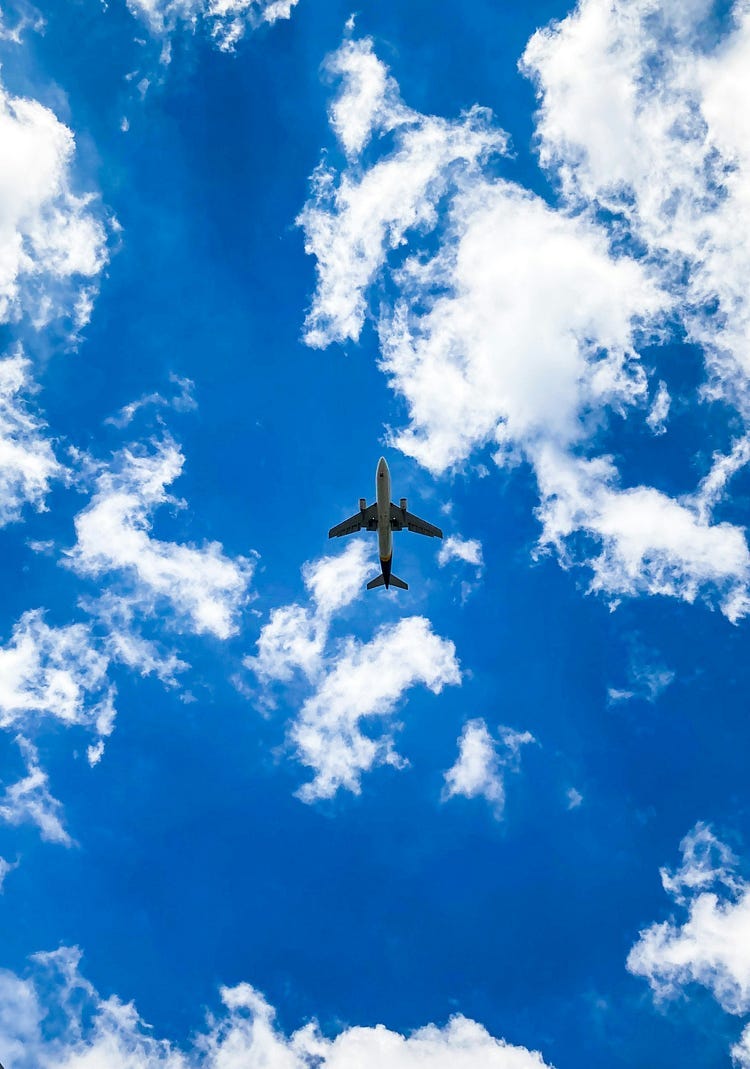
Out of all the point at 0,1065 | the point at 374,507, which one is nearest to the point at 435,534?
the point at 374,507

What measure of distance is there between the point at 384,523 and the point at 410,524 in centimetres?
1048

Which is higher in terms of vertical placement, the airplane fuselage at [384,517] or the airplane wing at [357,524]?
the airplane wing at [357,524]

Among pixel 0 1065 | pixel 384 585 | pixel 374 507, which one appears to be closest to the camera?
pixel 0 1065

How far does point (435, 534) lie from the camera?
158 metres

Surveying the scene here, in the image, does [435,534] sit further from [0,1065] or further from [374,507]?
[0,1065]

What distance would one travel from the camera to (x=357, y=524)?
158 metres

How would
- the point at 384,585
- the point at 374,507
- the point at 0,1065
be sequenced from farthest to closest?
1. the point at 384,585
2. the point at 374,507
3. the point at 0,1065

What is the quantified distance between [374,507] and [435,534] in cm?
1279

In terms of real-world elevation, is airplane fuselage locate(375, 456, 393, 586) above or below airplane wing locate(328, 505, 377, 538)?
below

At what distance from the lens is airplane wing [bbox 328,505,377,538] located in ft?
506

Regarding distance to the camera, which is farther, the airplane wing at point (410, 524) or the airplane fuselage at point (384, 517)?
the airplane wing at point (410, 524)

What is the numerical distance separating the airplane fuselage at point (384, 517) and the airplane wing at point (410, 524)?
3.65 m

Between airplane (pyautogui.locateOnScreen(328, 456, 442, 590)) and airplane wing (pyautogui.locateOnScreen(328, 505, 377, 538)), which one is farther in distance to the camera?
airplane wing (pyautogui.locateOnScreen(328, 505, 377, 538))

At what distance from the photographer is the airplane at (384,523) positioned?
457 feet
